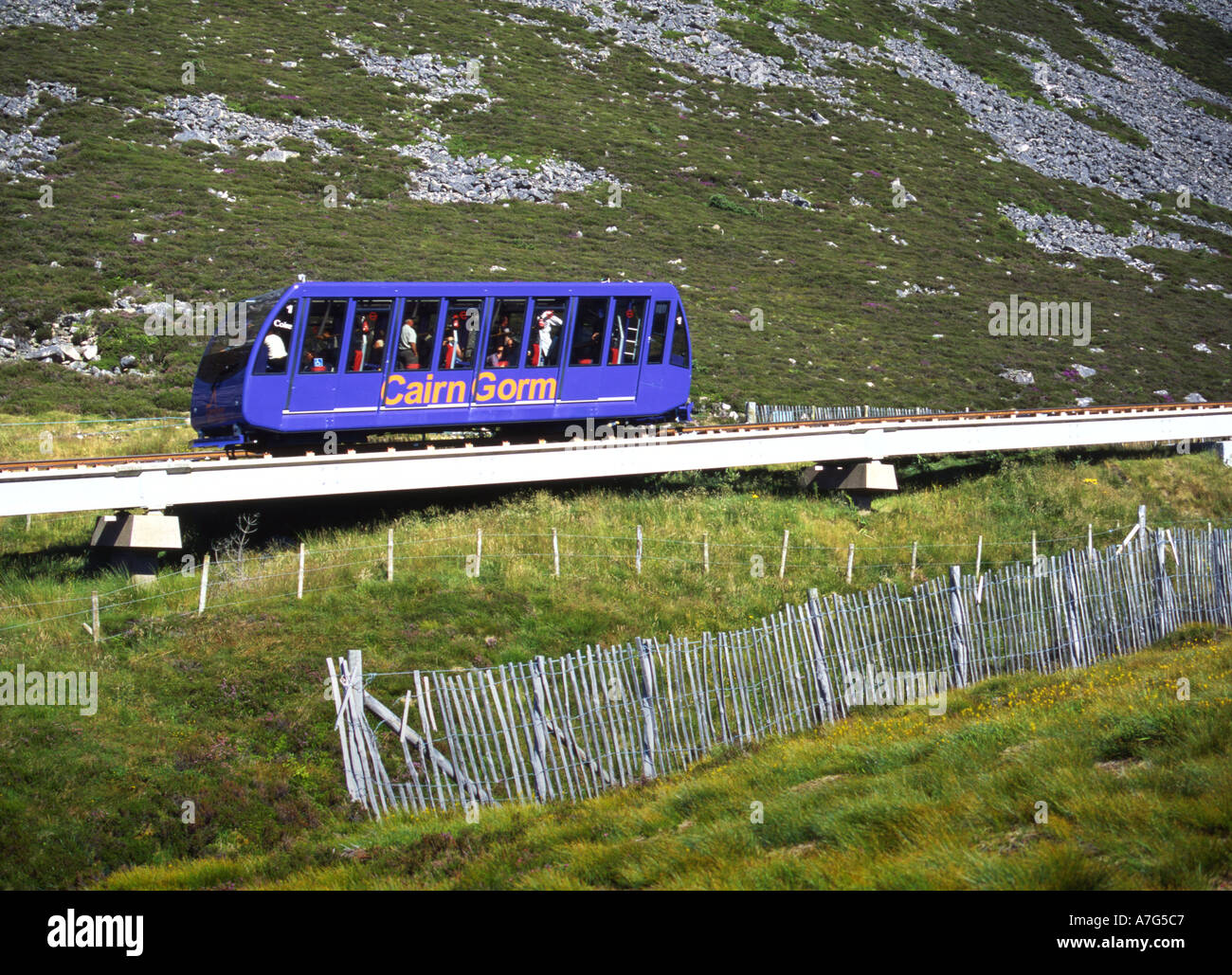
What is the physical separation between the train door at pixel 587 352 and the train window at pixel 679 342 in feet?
6.44

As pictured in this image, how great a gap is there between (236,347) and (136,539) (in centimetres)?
386

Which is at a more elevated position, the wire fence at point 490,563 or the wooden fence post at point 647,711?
the wooden fence post at point 647,711

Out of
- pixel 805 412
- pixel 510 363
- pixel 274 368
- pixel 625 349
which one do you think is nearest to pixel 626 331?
pixel 625 349

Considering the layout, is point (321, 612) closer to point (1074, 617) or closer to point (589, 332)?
point (589, 332)

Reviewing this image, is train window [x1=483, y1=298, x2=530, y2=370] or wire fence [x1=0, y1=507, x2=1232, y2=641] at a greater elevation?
train window [x1=483, y1=298, x2=530, y2=370]

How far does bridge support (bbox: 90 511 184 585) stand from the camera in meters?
16.9

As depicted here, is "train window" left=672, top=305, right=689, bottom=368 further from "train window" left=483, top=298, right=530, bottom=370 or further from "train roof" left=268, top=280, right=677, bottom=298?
"train window" left=483, top=298, right=530, bottom=370

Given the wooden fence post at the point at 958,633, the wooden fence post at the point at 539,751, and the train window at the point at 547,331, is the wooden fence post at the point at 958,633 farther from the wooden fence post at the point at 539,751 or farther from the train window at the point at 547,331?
the train window at the point at 547,331

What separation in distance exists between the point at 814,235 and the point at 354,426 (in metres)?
40.7

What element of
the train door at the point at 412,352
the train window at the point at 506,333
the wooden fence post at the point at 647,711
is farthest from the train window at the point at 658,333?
the wooden fence post at the point at 647,711

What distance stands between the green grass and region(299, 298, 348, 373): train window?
9790 millimetres

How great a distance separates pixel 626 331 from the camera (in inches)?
892

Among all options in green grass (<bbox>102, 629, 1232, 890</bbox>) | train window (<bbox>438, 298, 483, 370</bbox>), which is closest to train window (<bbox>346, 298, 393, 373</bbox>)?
train window (<bbox>438, 298, 483, 370</bbox>)

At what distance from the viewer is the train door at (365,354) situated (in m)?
19.3
